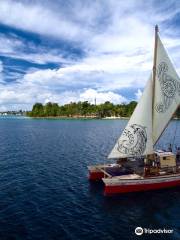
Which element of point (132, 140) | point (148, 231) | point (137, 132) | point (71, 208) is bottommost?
point (148, 231)

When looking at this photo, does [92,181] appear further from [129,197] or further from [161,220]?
[161,220]

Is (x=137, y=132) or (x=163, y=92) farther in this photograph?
(x=163, y=92)

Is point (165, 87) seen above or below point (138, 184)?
above

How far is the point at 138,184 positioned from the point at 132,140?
21.0ft

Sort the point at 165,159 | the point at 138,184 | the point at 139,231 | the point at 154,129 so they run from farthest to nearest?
the point at 165,159, the point at 154,129, the point at 138,184, the point at 139,231

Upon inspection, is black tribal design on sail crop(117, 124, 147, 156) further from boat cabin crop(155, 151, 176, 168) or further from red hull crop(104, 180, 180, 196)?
red hull crop(104, 180, 180, 196)

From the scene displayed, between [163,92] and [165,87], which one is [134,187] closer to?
[163,92]

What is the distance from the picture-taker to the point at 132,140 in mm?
40344

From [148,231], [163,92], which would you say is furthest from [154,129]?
[148,231]

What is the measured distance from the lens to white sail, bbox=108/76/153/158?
4034 centimetres

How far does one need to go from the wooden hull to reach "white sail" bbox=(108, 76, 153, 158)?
4.38 m

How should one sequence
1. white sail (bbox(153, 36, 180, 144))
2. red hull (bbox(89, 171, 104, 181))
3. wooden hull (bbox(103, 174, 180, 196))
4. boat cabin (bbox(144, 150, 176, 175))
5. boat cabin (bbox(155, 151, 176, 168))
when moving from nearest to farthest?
wooden hull (bbox(103, 174, 180, 196)), white sail (bbox(153, 36, 180, 144)), boat cabin (bbox(144, 150, 176, 175)), boat cabin (bbox(155, 151, 176, 168)), red hull (bbox(89, 171, 104, 181))

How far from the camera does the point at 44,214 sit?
30812mm

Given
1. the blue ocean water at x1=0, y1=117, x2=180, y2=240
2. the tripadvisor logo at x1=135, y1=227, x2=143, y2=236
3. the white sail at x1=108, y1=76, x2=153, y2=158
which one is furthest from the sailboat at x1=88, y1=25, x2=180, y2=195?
the tripadvisor logo at x1=135, y1=227, x2=143, y2=236
